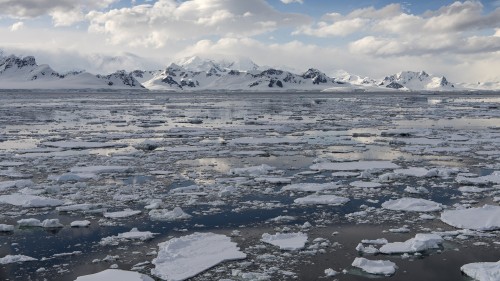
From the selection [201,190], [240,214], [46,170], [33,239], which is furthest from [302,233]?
[46,170]

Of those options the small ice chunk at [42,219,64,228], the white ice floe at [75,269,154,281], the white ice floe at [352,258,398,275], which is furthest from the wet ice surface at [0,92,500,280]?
the white ice floe at [75,269,154,281]

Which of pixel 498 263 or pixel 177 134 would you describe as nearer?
pixel 498 263

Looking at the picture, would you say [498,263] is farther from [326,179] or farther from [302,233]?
[326,179]

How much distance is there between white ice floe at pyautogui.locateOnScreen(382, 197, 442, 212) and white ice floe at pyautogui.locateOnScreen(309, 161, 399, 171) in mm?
4564

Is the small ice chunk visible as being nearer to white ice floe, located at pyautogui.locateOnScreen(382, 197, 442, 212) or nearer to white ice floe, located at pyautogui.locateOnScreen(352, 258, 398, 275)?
white ice floe, located at pyautogui.locateOnScreen(352, 258, 398, 275)

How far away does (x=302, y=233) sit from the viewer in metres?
10.2

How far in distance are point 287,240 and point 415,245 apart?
92.7 inches

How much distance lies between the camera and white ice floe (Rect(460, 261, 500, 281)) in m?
7.80

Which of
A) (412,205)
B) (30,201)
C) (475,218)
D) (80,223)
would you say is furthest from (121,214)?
(475,218)

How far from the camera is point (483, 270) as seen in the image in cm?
798

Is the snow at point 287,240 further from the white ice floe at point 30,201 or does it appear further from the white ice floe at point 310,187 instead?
the white ice floe at point 30,201

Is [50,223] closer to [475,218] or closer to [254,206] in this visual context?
[254,206]

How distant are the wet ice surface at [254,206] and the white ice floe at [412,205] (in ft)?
0.12

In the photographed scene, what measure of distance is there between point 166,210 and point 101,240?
218 centimetres
